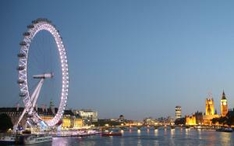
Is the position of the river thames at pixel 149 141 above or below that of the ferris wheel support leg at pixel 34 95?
below

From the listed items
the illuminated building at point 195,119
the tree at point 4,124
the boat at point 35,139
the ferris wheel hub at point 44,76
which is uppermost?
the ferris wheel hub at point 44,76

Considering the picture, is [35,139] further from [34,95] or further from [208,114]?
[208,114]

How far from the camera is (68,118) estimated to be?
400ft

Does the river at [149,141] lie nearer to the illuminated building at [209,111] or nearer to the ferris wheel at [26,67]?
the ferris wheel at [26,67]

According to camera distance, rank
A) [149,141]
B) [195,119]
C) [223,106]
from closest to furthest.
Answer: [149,141], [223,106], [195,119]

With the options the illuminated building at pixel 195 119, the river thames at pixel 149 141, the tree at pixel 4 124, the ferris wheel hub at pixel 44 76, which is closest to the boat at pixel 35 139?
the river thames at pixel 149 141

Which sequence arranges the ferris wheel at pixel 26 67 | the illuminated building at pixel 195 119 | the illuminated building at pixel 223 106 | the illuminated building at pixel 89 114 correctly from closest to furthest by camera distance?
the ferris wheel at pixel 26 67
the illuminated building at pixel 89 114
the illuminated building at pixel 223 106
the illuminated building at pixel 195 119

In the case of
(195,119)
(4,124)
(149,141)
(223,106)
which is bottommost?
(149,141)

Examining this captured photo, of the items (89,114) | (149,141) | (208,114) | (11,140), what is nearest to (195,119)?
(208,114)

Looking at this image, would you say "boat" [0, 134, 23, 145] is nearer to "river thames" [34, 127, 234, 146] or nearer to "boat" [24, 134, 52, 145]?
"boat" [24, 134, 52, 145]

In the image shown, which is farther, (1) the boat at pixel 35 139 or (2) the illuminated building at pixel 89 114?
(2) the illuminated building at pixel 89 114

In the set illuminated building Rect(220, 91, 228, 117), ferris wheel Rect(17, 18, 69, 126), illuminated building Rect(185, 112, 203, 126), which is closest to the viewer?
ferris wheel Rect(17, 18, 69, 126)

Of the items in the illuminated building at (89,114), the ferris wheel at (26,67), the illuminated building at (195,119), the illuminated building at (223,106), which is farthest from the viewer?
the illuminated building at (195,119)

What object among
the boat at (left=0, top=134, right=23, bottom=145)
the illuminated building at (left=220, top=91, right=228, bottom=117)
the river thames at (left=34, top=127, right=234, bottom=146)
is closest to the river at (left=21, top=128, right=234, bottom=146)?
the river thames at (left=34, top=127, right=234, bottom=146)
